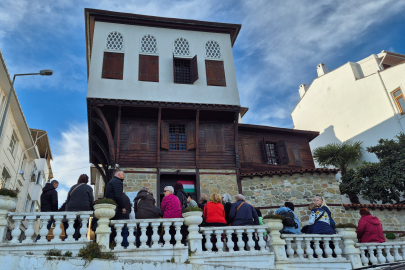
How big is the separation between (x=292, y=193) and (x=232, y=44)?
949cm

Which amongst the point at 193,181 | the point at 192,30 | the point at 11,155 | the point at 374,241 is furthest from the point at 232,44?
the point at 11,155

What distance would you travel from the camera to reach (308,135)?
20.0m

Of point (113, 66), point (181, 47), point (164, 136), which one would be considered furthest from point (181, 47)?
point (164, 136)

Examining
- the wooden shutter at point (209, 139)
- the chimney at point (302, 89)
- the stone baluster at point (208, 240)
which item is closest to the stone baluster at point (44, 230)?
the stone baluster at point (208, 240)

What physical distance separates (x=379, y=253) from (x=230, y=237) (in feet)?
12.9

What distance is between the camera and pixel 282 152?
18.4m

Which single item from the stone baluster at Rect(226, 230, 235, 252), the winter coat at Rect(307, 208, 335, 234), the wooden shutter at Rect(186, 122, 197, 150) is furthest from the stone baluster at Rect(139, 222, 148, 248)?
the wooden shutter at Rect(186, 122, 197, 150)

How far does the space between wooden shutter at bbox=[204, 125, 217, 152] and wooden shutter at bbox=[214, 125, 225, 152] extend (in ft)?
0.53

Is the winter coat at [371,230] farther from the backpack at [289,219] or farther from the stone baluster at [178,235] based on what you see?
the stone baluster at [178,235]

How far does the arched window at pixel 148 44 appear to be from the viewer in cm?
1706

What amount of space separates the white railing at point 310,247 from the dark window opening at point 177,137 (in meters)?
9.21

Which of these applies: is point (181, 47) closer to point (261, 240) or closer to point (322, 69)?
point (261, 240)

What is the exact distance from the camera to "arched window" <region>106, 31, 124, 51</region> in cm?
1670

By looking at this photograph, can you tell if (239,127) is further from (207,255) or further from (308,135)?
(207,255)
